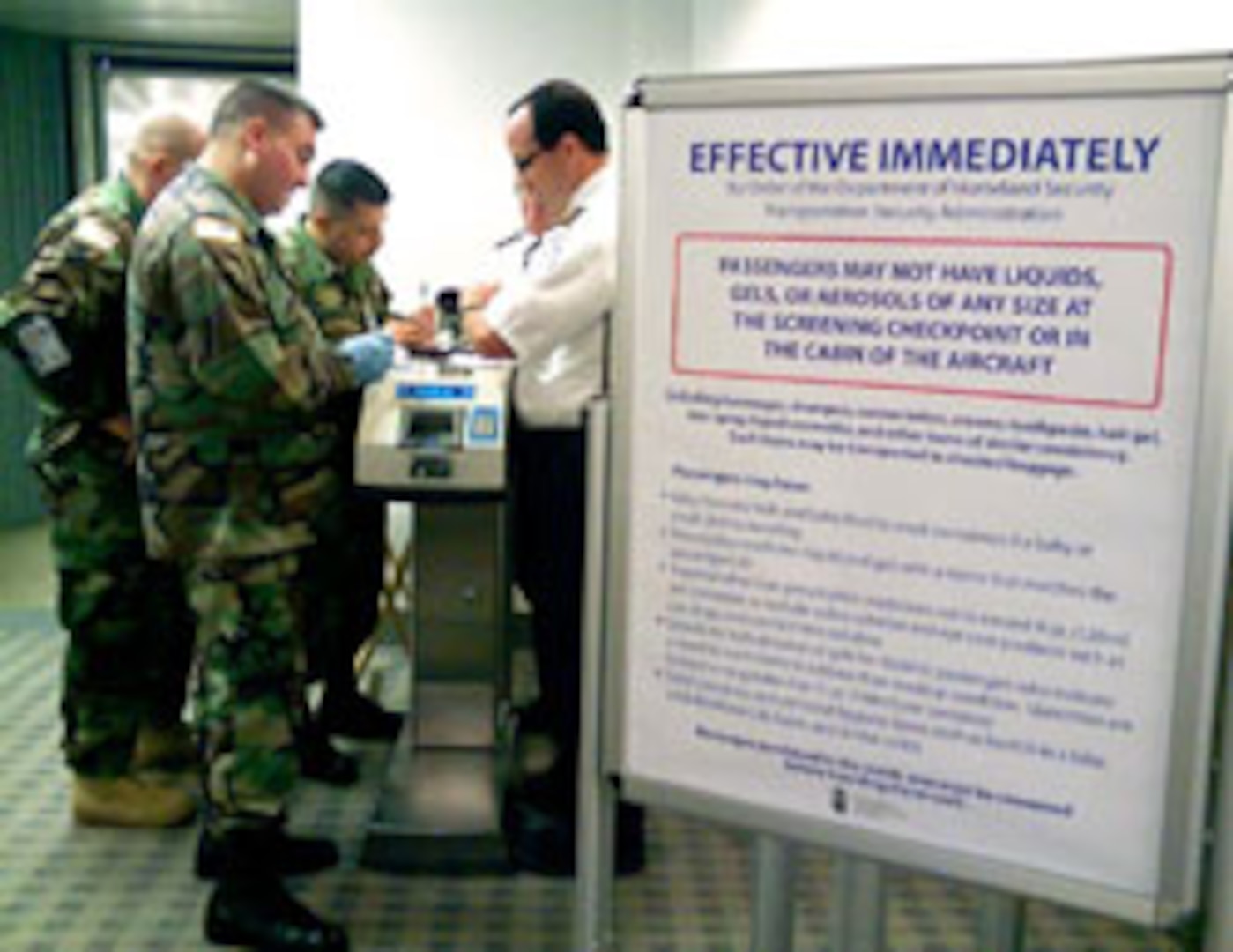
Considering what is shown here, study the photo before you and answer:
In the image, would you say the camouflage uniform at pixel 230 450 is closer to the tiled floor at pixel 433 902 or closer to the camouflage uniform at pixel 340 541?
the tiled floor at pixel 433 902

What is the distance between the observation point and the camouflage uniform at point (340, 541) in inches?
130

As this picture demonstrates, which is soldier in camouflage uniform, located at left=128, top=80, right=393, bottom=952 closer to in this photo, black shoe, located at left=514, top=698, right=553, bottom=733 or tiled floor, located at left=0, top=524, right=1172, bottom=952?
tiled floor, located at left=0, top=524, right=1172, bottom=952

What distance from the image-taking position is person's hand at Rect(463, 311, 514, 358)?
2738mm

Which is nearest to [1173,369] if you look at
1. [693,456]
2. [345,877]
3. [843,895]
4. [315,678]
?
[693,456]

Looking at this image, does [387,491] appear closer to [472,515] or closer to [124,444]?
[472,515]

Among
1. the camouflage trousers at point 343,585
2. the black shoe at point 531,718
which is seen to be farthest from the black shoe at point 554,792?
the camouflage trousers at point 343,585

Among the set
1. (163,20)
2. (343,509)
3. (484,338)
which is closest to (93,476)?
(343,509)

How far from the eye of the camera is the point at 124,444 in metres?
2.85

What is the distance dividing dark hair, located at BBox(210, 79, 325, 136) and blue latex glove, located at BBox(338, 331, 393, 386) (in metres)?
0.47

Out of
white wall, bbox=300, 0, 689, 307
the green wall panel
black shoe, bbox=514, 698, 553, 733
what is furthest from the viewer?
the green wall panel

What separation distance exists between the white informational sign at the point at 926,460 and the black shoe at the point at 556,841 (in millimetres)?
1407

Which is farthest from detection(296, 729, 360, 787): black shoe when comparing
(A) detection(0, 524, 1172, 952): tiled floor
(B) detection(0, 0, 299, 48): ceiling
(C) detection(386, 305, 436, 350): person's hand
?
(B) detection(0, 0, 299, 48): ceiling

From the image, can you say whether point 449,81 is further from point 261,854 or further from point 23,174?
point 23,174

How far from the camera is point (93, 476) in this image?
2838 millimetres
